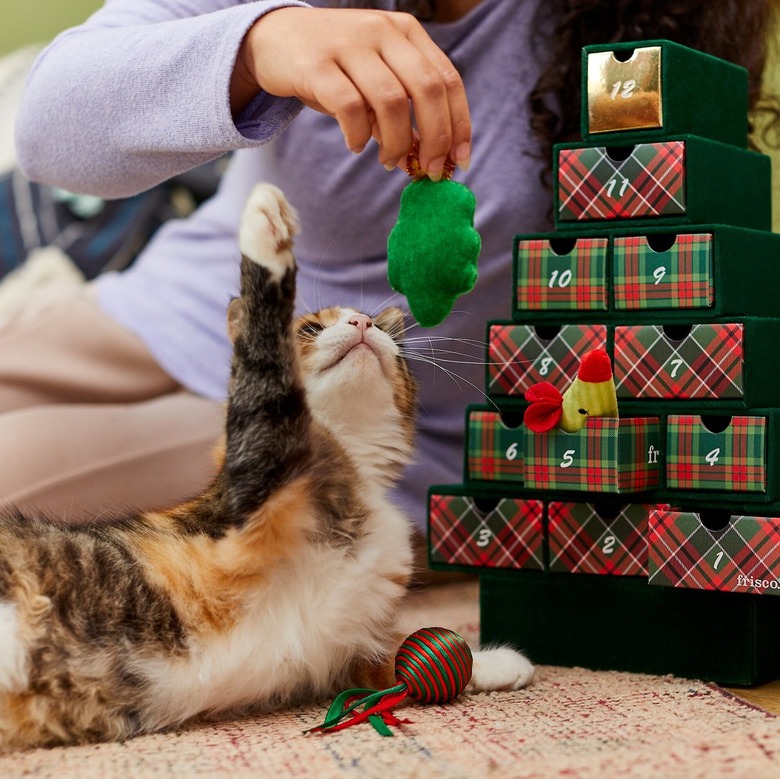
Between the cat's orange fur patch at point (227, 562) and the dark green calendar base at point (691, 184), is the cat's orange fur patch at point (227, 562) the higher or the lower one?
the lower one

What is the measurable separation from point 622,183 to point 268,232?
36 cm

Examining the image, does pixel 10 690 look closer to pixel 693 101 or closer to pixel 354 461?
pixel 354 461

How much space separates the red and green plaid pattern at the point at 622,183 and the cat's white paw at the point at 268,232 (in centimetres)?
31

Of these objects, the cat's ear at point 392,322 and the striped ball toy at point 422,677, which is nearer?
the striped ball toy at point 422,677

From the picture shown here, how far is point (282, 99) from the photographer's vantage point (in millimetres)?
973

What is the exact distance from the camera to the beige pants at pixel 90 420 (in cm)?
128

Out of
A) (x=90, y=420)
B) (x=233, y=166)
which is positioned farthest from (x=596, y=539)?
(x=233, y=166)

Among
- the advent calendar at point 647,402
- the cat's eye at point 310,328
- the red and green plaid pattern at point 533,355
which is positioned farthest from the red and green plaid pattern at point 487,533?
the cat's eye at point 310,328

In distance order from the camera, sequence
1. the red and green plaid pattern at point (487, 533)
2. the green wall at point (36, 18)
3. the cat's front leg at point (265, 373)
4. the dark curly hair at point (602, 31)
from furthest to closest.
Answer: the green wall at point (36, 18) < the dark curly hair at point (602, 31) < the red and green plaid pattern at point (487, 533) < the cat's front leg at point (265, 373)

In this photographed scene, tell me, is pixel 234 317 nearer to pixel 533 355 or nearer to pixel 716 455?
pixel 533 355

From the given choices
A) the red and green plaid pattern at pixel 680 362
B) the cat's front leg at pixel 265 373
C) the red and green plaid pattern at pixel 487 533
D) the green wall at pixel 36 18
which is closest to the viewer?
the cat's front leg at pixel 265 373

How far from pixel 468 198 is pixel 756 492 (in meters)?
0.36

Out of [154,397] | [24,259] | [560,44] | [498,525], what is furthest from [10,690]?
[24,259]

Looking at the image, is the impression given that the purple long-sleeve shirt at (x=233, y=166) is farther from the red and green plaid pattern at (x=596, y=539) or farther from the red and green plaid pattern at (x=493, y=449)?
the red and green plaid pattern at (x=596, y=539)
